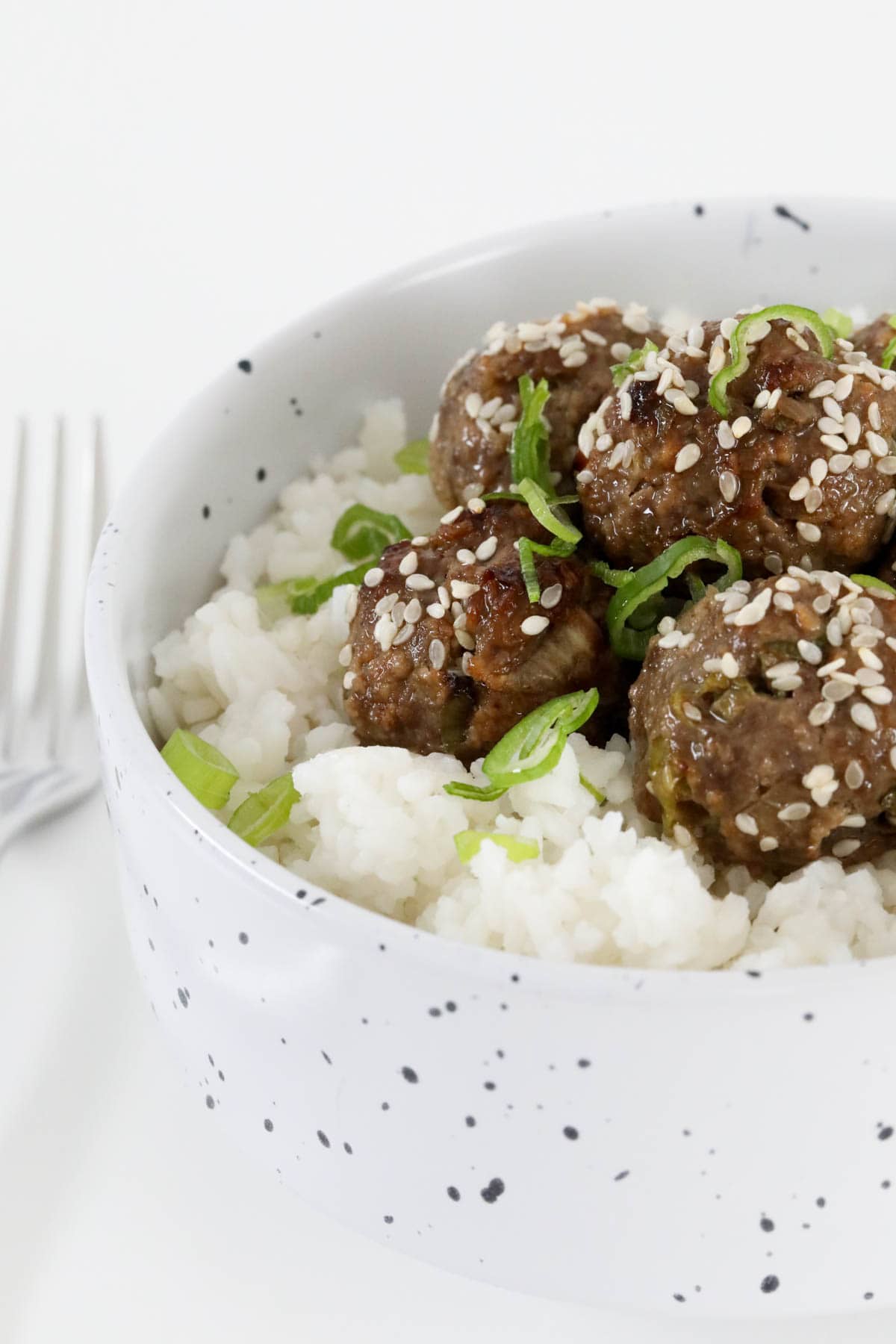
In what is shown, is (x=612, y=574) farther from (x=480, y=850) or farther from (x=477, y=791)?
(x=480, y=850)

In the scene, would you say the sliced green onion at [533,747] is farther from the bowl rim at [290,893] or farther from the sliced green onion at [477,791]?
the bowl rim at [290,893]

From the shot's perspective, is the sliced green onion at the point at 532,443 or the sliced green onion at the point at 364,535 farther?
the sliced green onion at the point at 364,535

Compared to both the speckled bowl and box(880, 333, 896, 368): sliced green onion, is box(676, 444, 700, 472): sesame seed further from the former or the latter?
the speckled bowl

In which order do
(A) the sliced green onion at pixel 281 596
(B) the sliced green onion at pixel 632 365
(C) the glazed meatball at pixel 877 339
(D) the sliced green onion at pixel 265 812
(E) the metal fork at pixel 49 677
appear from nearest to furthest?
(D) the sliced green onion at pixel 265 812 → (B) the sliced green onion at pixel 632 365 → (C) the glazed meatball at pixel 877 339 → (A) the sliced green onion at pixel 281 596 → (E) the metal fork at pixel 49 677

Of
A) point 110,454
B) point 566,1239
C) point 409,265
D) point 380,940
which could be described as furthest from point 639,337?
point 110,454

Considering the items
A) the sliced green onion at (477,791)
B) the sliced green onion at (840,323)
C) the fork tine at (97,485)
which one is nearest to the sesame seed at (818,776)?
the sliced green onion at (477,791)

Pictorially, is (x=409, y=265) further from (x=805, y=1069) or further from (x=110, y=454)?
(x=805, y=1069)

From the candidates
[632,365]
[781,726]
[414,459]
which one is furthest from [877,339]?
[781,726]
